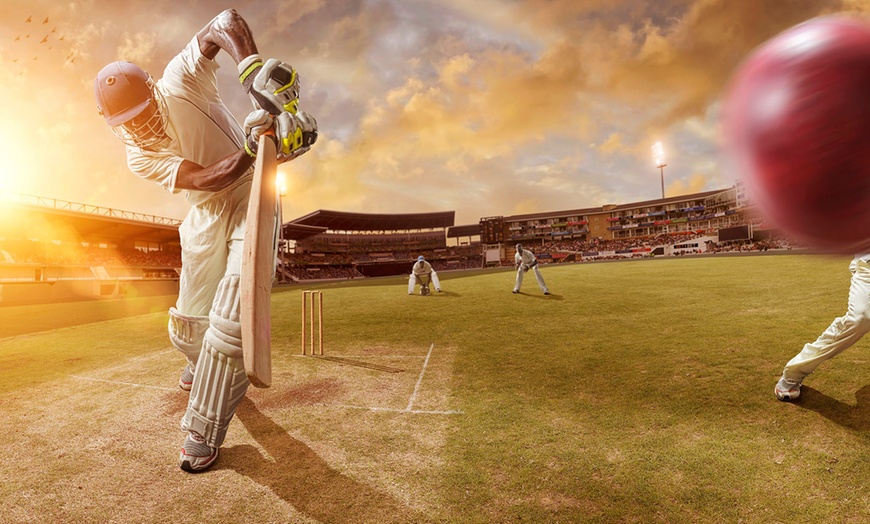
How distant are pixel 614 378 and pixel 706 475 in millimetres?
2289

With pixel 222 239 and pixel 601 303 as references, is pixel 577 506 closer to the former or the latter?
pixel 222 239

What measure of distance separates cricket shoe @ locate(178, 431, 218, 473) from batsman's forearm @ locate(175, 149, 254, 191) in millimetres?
1973

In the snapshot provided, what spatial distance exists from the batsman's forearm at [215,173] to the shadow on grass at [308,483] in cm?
225

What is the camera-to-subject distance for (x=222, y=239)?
340 cm

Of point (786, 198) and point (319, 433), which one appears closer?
point (786, 198)

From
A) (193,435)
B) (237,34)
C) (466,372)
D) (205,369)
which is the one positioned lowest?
(466,372)

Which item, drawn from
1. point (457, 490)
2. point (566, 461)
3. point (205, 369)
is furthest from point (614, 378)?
point (205, 369)

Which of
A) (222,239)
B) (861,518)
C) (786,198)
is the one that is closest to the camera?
(786,198)

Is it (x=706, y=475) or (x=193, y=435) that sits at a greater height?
(x=193, y=435)

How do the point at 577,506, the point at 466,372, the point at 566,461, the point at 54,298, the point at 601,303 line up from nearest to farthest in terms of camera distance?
Answer: the point at 577,506
the point at 566,461
the point at 466,372
the point at 601,303
the point at 54,298

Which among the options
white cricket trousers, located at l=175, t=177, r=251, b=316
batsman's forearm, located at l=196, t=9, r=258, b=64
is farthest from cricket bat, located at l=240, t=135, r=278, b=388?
batsman's forearm, located at l=196, t=9, r=258, b=64

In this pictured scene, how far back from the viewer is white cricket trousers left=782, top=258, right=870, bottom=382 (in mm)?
3328

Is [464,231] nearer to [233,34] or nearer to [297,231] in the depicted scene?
[297,231]

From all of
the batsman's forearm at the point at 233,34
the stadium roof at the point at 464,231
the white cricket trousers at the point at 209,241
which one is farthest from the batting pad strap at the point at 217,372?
the stadium roof at the point at 464,231
